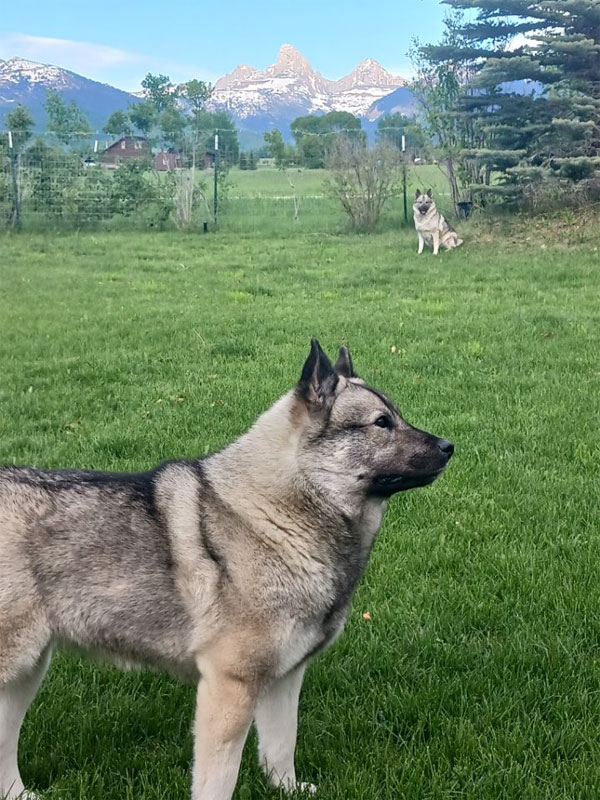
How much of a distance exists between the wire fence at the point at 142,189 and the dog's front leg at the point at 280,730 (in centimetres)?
1704

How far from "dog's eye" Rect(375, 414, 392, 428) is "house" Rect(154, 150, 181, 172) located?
61.1 ft

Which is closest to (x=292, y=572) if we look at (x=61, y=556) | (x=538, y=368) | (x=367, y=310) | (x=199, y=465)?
(x=199, y=465)

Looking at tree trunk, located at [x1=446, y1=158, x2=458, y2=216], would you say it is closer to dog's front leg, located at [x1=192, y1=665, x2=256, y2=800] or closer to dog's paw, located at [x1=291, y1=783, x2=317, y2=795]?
dog's paw, located at [x1=291, y1=783, x2=317, y2=795]

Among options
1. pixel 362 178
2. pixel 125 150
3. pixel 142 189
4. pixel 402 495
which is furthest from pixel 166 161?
pixel 402 495

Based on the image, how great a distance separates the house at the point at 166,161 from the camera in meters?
19.7

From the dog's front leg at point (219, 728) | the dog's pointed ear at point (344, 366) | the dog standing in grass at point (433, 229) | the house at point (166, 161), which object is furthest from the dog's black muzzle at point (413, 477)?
the house at point (166, 161)

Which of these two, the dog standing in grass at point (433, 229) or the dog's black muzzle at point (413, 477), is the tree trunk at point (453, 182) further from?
the dog's black muzzle at point (413, 477)

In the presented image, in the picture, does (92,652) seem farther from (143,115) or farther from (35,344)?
(143,115)

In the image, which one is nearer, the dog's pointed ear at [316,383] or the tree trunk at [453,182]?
the dog's pointed ear at [316,383]

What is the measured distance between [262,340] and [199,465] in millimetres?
5352

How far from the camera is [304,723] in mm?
2766

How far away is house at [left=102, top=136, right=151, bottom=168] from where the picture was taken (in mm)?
19625

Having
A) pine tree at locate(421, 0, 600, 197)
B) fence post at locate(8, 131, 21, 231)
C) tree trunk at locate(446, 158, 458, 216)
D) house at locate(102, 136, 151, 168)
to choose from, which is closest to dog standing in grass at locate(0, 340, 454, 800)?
pine tree at locate(421, 0, 600, 197)

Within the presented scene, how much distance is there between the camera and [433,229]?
1502 cm
